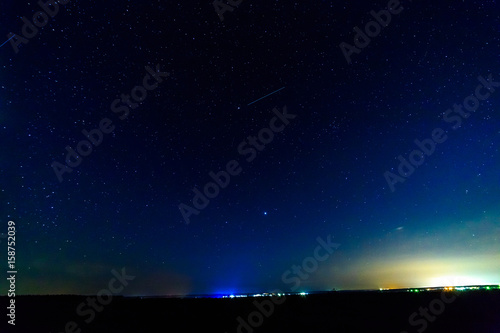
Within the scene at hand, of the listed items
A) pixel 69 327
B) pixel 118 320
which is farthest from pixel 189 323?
pixel 69 327

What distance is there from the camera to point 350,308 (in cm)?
1756

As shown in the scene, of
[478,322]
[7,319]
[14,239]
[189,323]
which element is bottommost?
[478,322]

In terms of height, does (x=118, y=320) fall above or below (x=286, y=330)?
above

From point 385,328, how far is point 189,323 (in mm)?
7697

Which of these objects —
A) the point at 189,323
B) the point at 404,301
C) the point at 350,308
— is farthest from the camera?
the point at 404,301

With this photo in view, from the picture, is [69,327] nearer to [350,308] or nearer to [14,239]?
[14,239]

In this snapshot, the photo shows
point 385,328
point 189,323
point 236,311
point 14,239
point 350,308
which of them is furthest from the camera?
point 350,308

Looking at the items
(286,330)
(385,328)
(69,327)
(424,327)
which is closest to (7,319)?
(69,327)

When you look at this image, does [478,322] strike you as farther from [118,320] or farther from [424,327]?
[118,320]

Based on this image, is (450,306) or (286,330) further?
(450,306)

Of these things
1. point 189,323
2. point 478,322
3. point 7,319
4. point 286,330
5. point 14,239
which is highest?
point 14,239

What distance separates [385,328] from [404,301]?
8582 mm

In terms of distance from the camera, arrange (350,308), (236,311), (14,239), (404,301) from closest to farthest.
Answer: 1. (14,239)
2. (236,311)
3. (350,308)
4. (404,301)

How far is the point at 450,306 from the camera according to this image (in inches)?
645
